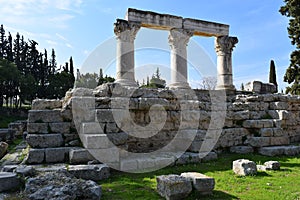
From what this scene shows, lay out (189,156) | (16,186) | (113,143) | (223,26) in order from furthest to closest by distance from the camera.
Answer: (223,26) < (189,156) < (113,143) < (16,186)

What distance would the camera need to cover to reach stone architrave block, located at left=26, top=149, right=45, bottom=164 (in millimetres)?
6801

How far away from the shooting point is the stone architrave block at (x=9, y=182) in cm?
493

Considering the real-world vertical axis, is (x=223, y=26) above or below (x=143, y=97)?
above

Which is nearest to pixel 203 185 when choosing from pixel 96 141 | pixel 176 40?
pixel 96 141

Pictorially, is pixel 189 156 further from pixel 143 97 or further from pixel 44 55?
pixel 44 55

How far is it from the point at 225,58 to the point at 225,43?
831 mm

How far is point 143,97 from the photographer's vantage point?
9.09 metres

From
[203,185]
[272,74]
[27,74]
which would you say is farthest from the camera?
[27,74]

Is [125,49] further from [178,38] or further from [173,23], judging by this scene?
[173,23]

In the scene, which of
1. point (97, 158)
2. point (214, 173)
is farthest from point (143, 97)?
point (214, 173)

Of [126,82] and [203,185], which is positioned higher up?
[126,82]

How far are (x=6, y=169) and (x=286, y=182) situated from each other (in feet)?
22.6

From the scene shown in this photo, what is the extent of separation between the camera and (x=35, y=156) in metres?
6.84

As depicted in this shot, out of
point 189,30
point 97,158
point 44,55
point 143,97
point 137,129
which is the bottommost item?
point 97,158
